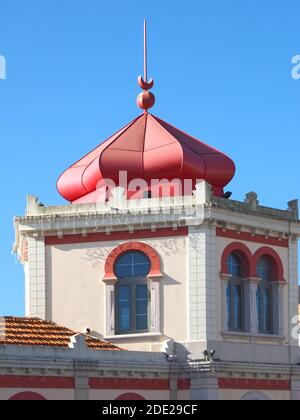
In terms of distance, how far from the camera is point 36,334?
1308 inches

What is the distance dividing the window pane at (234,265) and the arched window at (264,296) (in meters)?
0.74

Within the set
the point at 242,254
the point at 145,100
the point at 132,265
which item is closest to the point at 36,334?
the point at 132,265

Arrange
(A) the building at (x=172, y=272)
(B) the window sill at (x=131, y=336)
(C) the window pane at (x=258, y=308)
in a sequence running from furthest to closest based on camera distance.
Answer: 1. (C) the window pane at (x=258, y=308)
2. (B) the window sill at (x=131, y=336)
3. (A) the building at (x=172, y=272)

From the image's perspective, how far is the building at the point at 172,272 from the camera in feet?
114

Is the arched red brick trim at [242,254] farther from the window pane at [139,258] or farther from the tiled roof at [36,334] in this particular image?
the tiled roof at [36,334]

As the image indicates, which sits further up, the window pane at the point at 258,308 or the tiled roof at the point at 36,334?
the window pane at the point at 258,308

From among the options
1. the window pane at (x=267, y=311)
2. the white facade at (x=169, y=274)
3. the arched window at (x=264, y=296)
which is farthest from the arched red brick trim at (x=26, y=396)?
the window pane at (x=267, y=311)

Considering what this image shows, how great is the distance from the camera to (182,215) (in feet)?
116

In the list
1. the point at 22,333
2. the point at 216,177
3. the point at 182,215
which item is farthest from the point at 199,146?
the point at 22,333

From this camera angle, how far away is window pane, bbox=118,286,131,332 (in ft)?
117
